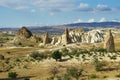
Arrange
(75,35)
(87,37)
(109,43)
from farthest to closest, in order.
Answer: (75,35)
(87,37)
(109,43)

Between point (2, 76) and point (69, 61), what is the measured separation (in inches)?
502

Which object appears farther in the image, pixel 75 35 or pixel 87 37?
pixel 75 35

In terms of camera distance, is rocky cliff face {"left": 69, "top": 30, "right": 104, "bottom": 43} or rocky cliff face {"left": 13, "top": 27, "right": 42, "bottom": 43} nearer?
rocky cliff face {"left": 13, "top": 27, "right": 42, "bottom": 43}

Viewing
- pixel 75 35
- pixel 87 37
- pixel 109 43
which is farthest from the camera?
pixel 75 35

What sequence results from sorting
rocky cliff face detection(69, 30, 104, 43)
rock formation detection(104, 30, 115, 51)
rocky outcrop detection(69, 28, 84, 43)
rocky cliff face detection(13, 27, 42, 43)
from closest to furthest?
rock formation detection(104, 30, 115, 51) < rocky outcrop detection(69, 28, 84, 43) < rocky cliff face detection(13, 27, 42, 43) < rocky cliff face detection(69, 30, 104, 43)

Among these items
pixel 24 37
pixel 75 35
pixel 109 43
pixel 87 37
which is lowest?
pixel 87 37

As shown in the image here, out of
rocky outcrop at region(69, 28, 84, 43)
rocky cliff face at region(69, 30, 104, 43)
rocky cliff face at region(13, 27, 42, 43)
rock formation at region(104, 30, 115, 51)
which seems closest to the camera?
rock formation at region(104, 30, 115, 51)

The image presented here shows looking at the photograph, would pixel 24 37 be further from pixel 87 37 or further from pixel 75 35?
pixel 87 37

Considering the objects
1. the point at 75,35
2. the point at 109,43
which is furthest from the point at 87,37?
the point at 109,43

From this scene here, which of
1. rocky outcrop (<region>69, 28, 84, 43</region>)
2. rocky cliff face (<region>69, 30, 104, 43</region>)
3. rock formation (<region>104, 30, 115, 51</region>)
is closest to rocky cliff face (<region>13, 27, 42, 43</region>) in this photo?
rocky outcrop (<region>69, 28, 84, 43</region>)

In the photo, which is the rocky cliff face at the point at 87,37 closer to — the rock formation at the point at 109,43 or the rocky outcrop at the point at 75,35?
the rocky outcrop at the point at 75,35

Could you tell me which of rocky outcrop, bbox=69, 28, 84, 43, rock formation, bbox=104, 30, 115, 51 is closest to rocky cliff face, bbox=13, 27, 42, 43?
rocky outcrop, bbox=69, 28, 84, 43

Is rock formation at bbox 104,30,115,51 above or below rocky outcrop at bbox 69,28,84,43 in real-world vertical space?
above

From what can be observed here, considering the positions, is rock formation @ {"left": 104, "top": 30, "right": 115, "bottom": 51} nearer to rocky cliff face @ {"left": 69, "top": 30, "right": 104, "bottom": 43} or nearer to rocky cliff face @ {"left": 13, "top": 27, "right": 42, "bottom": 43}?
rocky cliff face @ {"left": 69, "top": 30, "right": 104, "bottom": 43}
